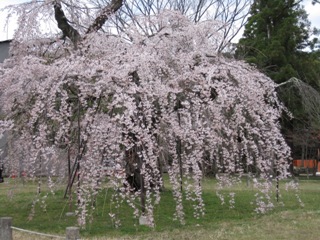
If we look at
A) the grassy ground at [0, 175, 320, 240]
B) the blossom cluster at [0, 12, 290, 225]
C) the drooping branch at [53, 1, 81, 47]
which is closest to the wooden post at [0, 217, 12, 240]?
the blossom cluster at [0, 12, 290, 225]

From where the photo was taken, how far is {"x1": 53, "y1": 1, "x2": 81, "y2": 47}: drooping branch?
A: 8.63 m

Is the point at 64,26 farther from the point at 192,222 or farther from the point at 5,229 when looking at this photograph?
the point at 5,229

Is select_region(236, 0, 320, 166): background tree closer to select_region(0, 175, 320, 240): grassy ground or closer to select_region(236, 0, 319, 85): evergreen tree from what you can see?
select_region(236, 0, 319, 85): evergreen tree

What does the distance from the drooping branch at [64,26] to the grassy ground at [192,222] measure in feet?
10.2

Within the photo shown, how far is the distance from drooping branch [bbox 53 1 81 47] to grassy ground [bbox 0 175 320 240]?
311 cm

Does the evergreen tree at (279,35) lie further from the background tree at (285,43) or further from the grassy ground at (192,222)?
the grassy ground at (192,222)

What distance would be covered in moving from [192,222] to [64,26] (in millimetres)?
4637

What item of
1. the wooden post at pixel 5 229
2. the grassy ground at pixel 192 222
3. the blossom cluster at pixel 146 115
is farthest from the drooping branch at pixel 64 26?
the wooden post at pixel 5 229

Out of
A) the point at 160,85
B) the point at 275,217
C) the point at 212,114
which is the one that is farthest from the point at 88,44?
the point at 275,217

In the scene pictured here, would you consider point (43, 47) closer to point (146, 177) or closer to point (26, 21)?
point (26, 21)

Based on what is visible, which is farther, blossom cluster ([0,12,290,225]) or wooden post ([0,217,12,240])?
blossom cluster ([0,12,290,225])

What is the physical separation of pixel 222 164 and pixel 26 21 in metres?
4.15

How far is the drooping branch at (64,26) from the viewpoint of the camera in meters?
8.63

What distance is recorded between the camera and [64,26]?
8.88 m
